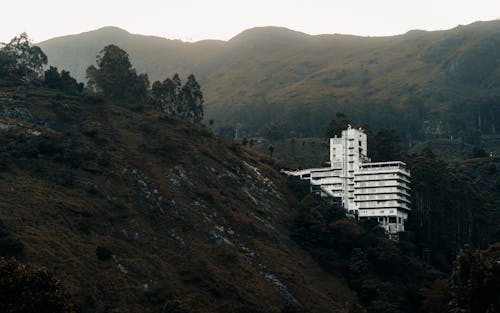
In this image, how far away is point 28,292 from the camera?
74750 millimetres

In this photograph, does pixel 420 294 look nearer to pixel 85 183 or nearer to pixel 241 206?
pixel 241 206

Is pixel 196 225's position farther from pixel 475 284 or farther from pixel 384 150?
pixel 384 150

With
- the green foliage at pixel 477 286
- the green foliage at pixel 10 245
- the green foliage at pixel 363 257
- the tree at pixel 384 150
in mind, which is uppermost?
the tree at pixel 384 150

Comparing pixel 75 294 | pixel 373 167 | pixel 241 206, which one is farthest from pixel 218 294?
pixel 373 167

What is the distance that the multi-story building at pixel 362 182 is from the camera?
577 ft

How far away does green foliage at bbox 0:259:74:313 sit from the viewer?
73.9 metres

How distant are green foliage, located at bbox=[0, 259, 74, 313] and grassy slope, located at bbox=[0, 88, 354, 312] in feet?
79.7

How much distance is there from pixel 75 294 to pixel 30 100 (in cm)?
8571

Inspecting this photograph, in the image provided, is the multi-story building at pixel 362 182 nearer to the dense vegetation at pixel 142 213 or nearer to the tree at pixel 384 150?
the tree at pixel 384 150

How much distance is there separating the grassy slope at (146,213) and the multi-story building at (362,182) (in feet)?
40.5

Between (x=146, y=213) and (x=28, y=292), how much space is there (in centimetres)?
6600

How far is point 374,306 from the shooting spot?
13525 cm

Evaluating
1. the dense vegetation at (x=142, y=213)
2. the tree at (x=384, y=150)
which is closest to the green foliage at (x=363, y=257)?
the dense vegetation at (x=142, y=213)

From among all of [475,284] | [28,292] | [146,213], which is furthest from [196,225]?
[28,292]
